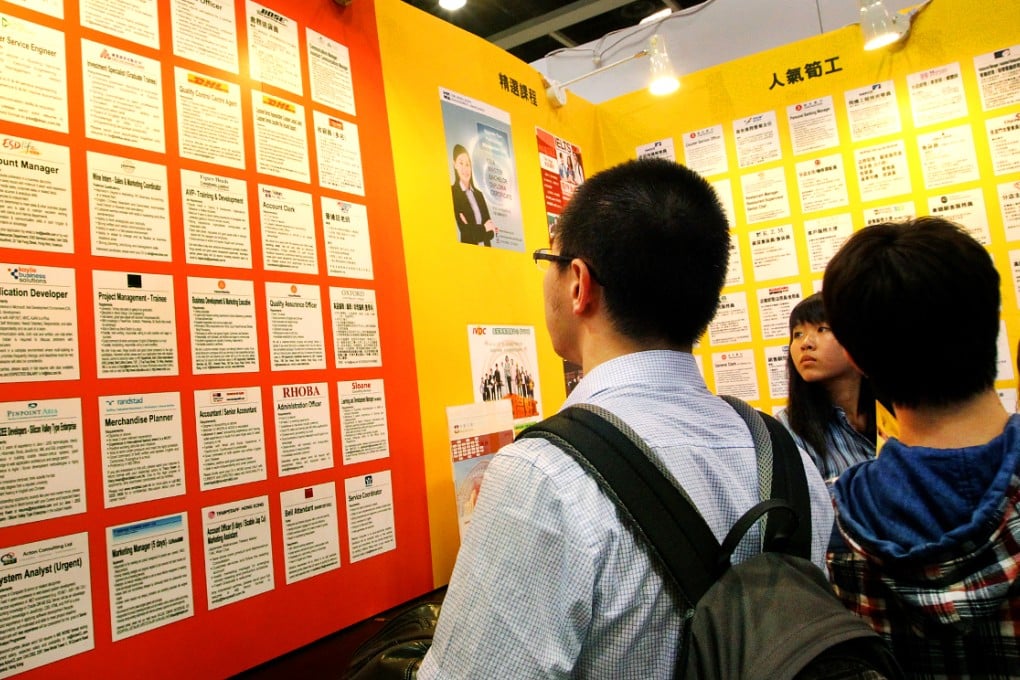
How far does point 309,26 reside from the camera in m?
2.09

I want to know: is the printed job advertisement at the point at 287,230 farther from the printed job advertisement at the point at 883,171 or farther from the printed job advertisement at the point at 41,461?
the printed job advertisement at the point at 883,171

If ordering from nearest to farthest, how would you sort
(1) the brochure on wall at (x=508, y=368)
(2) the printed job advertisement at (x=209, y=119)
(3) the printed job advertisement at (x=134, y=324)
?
(3) the printed job advertisement at (x=134, y=324) → (2) the printed job advertisement at (x=209, y=119) → (1) the brochure on wall at (x=508, y=368)

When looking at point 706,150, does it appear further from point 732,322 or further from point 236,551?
point 236,551

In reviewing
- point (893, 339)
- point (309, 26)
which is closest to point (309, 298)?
point (309, 26)

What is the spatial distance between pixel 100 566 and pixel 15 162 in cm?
93

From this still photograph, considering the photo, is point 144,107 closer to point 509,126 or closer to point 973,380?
point 509,126

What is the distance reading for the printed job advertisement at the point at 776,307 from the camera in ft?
10.4

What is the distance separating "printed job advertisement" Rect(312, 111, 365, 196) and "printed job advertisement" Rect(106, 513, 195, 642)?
1.12 m


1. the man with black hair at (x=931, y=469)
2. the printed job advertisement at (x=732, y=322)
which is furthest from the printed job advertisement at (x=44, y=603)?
the printed job advertisement at (x=732, y=322)

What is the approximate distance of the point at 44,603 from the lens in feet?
4.35

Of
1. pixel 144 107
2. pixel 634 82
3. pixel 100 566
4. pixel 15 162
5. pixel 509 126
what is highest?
pixel 634 82

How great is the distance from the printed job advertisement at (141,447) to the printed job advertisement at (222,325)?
0.46 feet

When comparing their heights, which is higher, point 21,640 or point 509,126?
point 509,126

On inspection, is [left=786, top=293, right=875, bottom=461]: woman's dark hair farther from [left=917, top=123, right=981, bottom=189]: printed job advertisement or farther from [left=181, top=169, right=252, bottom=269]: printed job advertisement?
[left=181, top=169, right=252, bottom=269]: printed job advertisement
